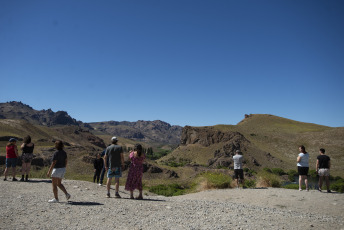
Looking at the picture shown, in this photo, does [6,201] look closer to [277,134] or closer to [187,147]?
[187,147]

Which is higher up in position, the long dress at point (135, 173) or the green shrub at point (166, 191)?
the long dress at point (135, 173)

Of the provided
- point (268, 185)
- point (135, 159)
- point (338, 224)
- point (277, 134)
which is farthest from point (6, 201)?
point (277, 134)

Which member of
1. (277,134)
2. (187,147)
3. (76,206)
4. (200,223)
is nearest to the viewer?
(200,223)

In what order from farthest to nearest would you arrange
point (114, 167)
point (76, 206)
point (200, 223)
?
point (114, 167) → point (76, 206) → point (200, 223)

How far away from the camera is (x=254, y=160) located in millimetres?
49844

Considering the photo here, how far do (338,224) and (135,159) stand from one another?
21.6ft

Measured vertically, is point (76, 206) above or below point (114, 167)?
below

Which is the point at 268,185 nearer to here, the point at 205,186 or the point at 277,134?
the point at 205,186

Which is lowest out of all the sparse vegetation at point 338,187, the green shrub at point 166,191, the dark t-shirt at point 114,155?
the green shrub at point 166,191

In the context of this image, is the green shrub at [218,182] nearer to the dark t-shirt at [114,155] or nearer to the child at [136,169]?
the child at [136,169]

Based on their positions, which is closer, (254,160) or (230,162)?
(230,162)

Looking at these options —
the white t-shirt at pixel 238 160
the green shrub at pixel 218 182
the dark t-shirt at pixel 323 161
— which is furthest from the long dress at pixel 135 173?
the dark t-shirt at pixel 323 161

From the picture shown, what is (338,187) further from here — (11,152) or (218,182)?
(11,152)

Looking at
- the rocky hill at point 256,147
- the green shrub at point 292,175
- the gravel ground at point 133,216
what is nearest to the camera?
the gravel ground at point 133,216
